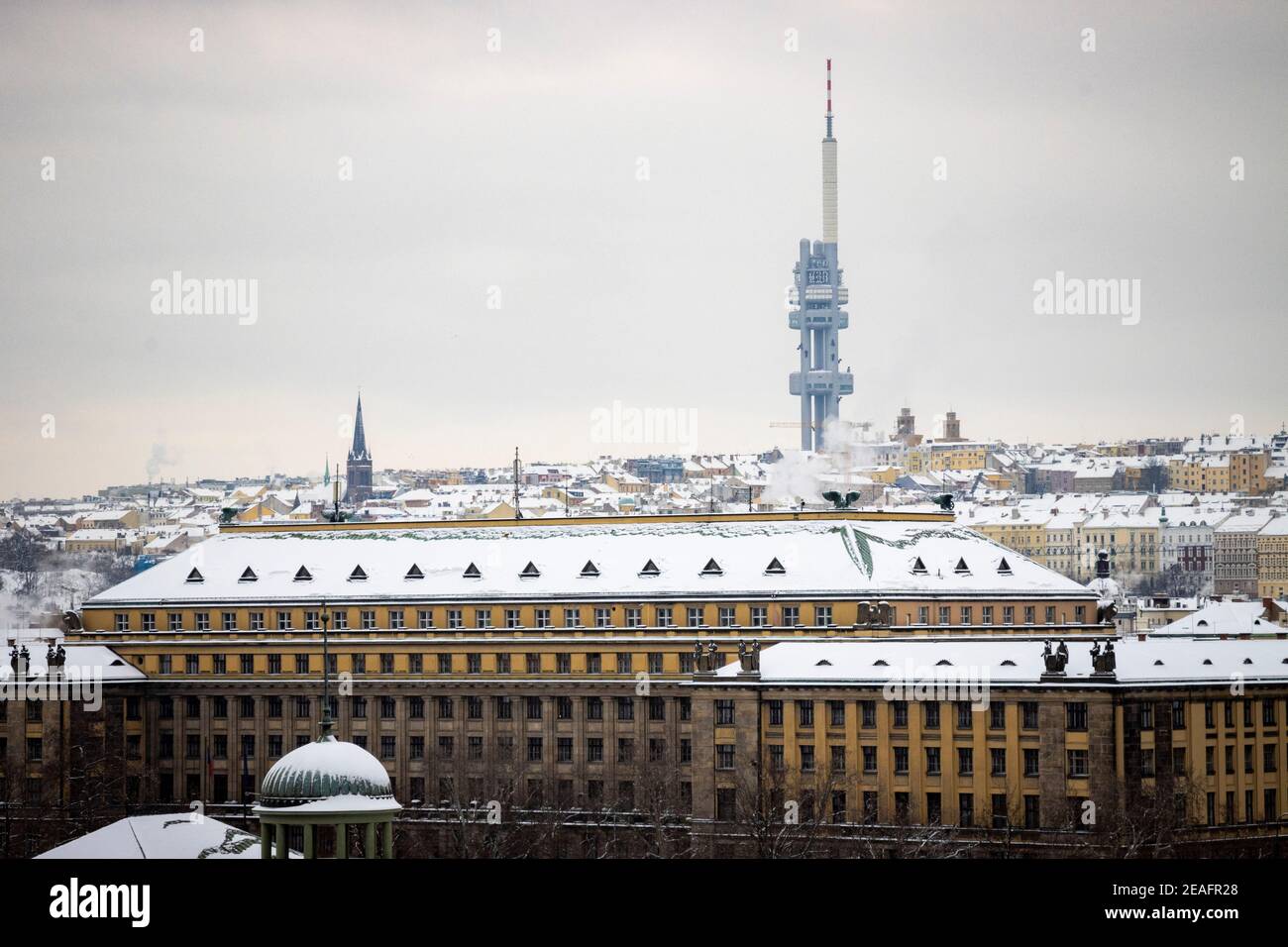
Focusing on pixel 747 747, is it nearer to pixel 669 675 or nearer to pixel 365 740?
pixel 669 675

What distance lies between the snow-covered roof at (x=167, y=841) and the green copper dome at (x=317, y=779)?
2456mm

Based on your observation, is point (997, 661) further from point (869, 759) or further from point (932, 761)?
point (869, 759)

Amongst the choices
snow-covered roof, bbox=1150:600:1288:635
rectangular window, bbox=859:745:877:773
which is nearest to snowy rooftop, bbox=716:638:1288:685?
rectangular window, bbox=859:745:877:773

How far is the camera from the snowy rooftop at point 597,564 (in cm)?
13338

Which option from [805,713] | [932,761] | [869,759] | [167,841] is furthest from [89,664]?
[167,841]

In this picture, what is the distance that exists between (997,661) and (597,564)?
28.7 m

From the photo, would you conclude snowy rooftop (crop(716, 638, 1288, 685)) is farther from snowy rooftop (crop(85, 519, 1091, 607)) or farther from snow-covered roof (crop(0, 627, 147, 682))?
snow-covered roof (crop(0, 627, 147, 682))

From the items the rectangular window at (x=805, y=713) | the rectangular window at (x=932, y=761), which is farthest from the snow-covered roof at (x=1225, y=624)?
the rectangular window at (x=932, y=761)

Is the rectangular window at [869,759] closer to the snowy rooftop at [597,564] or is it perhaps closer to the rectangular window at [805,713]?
the rectangular window at [805,713]

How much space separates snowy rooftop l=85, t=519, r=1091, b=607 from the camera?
5251 inches

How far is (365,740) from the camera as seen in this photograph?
139375 mm

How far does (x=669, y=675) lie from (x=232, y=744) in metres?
25.7
